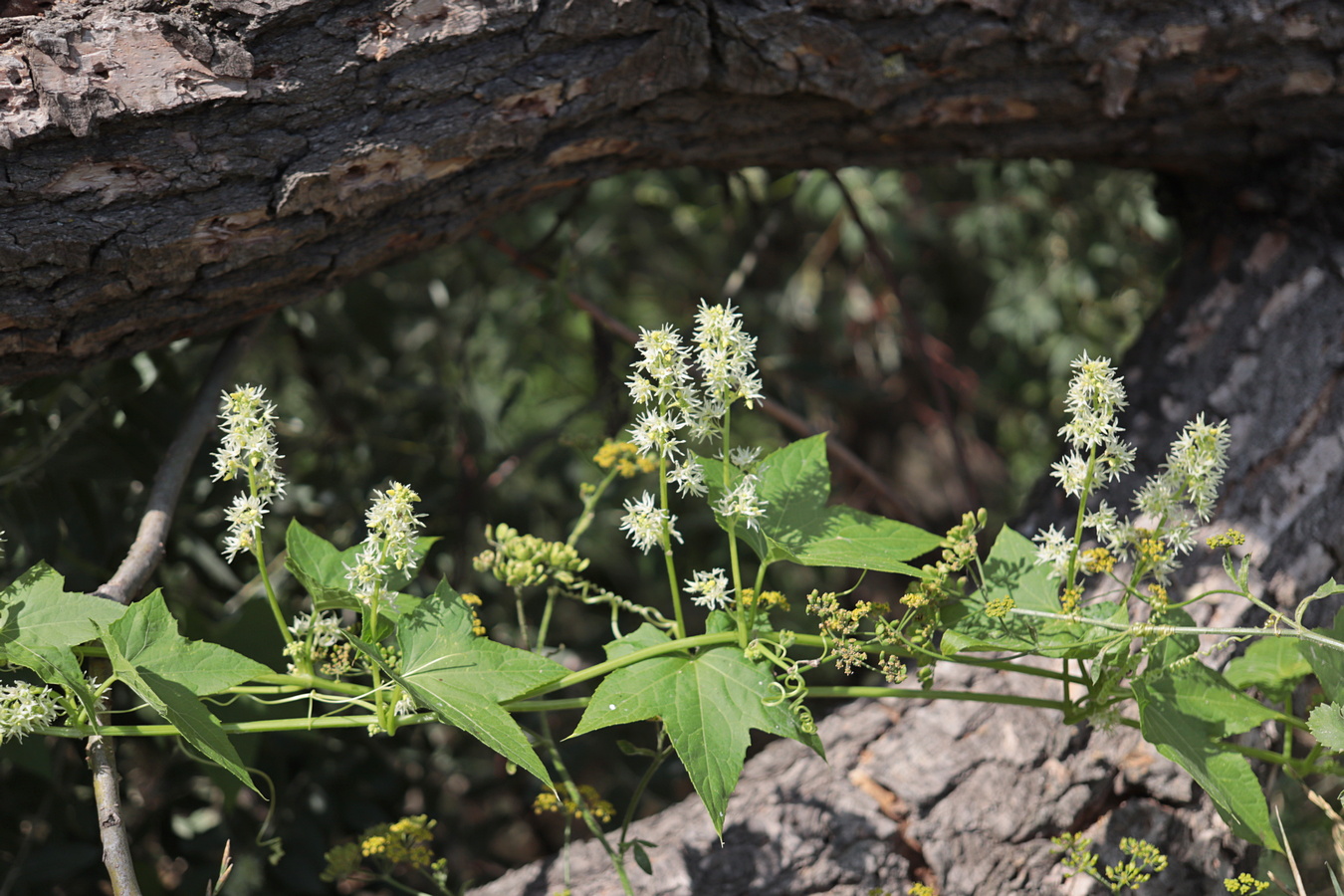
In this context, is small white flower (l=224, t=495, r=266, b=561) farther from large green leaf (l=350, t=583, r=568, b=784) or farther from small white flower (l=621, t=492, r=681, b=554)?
Answer: small white flower (l=621, t=492, r=681, b=554)

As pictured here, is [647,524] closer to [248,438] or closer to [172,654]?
[248,438]

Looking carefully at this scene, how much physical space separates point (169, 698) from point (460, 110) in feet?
2.88

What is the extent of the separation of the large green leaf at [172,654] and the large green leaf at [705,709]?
44 centimetres

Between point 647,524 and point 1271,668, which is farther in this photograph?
point 1271,668

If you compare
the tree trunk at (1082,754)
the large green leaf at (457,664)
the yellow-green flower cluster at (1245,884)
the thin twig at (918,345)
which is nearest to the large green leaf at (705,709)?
the large green leaf at (457,664)

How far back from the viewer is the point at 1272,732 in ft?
5.10

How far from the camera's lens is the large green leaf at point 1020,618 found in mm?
1204

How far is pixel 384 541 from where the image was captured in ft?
3.70

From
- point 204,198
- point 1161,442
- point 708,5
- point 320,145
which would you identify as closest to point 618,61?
point 708,5

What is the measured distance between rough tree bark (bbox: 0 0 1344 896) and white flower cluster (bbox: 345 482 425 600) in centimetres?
49

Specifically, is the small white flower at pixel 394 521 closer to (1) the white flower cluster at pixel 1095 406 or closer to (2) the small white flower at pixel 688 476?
(2) the small white flower at pixel 688 476

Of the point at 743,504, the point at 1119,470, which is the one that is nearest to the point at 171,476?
the point at 743,504

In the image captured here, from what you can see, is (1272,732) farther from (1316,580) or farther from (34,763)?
(34,763)

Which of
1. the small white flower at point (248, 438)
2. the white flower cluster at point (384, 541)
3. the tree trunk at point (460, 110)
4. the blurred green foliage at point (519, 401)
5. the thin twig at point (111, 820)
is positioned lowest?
the blurred green foliage at point (519, 401)
